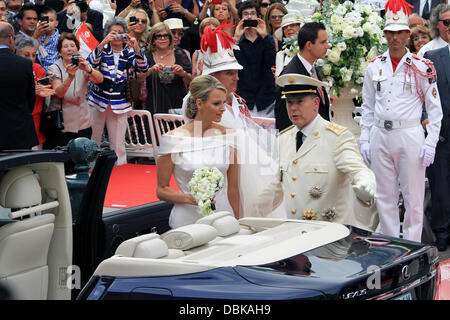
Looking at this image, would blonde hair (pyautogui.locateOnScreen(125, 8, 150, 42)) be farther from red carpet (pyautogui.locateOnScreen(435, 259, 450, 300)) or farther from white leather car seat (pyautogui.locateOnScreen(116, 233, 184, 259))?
white leather car seat (pyautogui.locateOnScreen(116, 233, 184, 259))

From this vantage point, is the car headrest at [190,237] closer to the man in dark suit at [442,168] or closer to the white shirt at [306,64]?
the white shirt at [306,64]

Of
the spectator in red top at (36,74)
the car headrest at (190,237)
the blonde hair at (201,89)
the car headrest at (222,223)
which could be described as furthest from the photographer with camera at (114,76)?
the car headrest at (190,237)

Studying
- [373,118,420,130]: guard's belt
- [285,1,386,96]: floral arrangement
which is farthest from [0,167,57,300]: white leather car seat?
[285,1,386,96]: floral arrangement

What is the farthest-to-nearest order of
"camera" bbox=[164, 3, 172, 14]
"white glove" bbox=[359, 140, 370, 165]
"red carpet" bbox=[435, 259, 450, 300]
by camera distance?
1. "camera" bbox=[164, 3, 172, 14]
2. "white glove" bbox=[359, 140, 370, 165]
3. "red carpet" bbox=[435, 259, 450, 300]

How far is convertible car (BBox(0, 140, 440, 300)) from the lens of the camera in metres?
3.45

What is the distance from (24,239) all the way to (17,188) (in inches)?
11.8

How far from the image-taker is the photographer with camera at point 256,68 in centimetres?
1170

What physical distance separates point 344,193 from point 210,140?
0.99 m

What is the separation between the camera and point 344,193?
541 cm

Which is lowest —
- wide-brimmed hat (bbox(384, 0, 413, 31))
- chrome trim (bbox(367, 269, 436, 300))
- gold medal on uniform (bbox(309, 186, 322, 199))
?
chrome trim (bbox(367, 269, 436, 300))

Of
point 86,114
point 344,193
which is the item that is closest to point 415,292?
point 344,193

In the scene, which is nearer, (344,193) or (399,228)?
(344,193)

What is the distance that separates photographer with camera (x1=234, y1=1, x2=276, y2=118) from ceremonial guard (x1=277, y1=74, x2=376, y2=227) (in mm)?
6191
